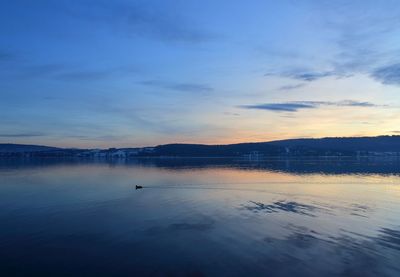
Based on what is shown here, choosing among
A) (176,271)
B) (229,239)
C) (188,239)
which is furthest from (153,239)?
(176,271)

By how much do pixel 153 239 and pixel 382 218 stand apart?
61.7 ft

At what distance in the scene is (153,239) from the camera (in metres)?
24.3

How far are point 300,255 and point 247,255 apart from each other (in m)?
2.92

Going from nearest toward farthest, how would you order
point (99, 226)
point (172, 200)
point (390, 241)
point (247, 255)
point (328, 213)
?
point (247, 255) → point (390, 241) → point (99, 226) → point (328, 213) → point (172, 200)

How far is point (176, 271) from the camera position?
18188 millimetres

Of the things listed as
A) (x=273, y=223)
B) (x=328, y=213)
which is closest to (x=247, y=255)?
(x=273, y=223)

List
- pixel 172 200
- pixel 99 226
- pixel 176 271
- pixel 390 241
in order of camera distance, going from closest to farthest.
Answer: pixel 176 271 < pixel 390 241 < pixel 99 226 < pixel 172 200

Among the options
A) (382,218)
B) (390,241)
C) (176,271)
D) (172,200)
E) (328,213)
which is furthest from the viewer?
(172,200)

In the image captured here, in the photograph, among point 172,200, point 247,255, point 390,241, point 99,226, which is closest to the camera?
point 247,255

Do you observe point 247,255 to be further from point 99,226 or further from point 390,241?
point 99,226

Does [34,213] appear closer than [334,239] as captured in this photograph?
No

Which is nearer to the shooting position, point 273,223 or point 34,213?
point 273,223

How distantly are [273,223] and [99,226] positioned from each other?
13.0m

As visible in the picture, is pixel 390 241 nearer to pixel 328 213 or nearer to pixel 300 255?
pixel 300 255
